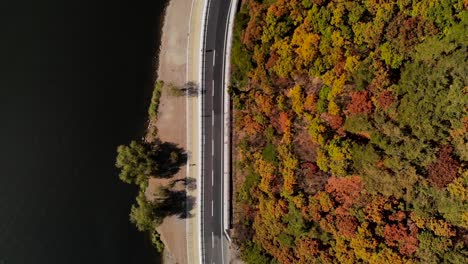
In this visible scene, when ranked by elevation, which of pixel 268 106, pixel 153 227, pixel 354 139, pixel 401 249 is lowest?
pixel 401 249

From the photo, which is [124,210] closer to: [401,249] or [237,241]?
[237,241]

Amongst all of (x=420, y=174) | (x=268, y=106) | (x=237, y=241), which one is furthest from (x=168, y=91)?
(x=420, y=174)

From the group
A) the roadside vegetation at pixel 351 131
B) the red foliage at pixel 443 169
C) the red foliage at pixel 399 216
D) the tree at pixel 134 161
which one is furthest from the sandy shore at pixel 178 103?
the red foliage at pixel 443 169

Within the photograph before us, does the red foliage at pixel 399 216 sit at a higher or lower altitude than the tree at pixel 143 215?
lower

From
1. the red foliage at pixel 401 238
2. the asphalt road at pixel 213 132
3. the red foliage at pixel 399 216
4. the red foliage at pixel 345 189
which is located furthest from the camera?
the asphalt road at pixel 213 132

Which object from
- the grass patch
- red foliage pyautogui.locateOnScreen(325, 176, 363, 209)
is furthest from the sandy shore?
red foliage pyautogui.locateOnScreen(325, 176, 363, 209)

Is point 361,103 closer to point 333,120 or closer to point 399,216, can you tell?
point 333,120

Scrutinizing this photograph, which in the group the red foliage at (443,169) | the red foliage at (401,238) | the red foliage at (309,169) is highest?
the red foliage at (309,169)

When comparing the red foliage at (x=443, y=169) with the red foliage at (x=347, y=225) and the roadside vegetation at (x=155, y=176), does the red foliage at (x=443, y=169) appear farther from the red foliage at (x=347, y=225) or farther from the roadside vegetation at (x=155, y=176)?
the roadside vegetation at (x=155, y=176)
